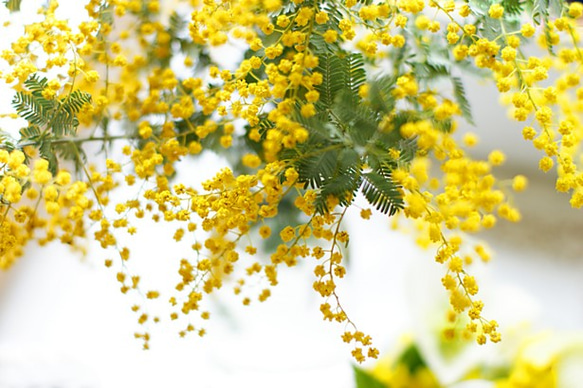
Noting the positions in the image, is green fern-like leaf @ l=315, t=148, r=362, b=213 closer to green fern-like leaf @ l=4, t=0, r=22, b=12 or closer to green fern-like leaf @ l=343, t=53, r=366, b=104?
green fern-like leaf @ l=343, t=53, r=366, b=104

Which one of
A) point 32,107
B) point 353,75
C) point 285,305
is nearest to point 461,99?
point 353,75

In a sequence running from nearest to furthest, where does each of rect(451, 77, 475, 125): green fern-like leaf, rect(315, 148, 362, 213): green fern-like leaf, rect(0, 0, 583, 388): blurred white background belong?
rect(315, 148, 362, 213): green fern-like leaf < rect(451, 77, 475, 125): green fern-like leaf < rect(0, 0, 583, 388): blurred white background

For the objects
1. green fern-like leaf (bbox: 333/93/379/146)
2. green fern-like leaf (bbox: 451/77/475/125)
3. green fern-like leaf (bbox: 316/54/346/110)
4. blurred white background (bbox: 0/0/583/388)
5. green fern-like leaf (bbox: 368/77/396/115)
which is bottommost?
green fern-like leaf (bbox: 333/93/379/146)

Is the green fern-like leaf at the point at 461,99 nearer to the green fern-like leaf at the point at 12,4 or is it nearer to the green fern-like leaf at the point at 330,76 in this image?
the green fern-like leaf at the point at 330,76

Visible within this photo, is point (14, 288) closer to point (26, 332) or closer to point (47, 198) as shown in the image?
point (26, 332)

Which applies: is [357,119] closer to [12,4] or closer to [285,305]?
[12,4]

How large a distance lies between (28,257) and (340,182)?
1.08m

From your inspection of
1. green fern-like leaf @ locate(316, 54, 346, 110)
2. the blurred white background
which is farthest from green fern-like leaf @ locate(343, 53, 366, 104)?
the blurred white background

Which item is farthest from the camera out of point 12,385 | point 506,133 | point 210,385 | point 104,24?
point 506,133

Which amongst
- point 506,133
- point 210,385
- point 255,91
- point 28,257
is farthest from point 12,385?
point 506,133

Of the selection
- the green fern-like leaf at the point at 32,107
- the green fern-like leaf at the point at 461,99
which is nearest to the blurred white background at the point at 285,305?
the green fern-like leaf at the point at 461,99

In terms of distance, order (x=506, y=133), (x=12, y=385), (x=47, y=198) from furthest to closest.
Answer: (x=506, y=133)
(x=12, y=385)
(x=47, y=198)

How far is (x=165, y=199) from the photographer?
16.6 inches

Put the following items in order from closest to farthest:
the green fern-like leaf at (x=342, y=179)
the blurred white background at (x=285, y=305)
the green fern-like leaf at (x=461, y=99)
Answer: the green fern-like leaf at (x=342, y=179) → the green fern-like leaf at (x=461, y=99) → the blurred white background at (x=285, y=305)
